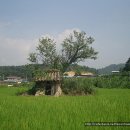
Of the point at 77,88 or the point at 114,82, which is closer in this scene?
the point at 77,88

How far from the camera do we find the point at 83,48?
38.4m

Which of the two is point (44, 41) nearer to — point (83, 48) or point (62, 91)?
point (83, 48)

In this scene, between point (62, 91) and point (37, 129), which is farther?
point (62, 91)

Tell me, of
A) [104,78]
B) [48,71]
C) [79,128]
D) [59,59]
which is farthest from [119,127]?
[104,78]

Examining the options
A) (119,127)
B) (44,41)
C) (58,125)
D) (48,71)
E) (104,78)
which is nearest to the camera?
(119,127)

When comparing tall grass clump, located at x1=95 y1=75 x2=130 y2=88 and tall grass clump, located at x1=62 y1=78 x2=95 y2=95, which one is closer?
tall grass clump, located at x1=62 y1=78 x2=95 y2=95

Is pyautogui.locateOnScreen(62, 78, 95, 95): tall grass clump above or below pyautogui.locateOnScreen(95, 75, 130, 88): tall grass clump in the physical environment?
below

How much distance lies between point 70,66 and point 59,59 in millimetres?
1980

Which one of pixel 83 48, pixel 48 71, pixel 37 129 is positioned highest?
pixel 83 48

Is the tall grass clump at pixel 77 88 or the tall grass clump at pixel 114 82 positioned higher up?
the tall grass clump at pixel 114 82

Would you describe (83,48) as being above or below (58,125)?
above

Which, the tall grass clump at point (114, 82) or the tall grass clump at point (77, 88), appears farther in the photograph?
the tall grass clump at point (114, 82)

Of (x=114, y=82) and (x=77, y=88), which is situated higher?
(x=114, y=82)

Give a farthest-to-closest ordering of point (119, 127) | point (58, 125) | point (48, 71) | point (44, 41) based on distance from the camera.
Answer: point (44, 41), point (48, 71), point (58, 125), point (119, 127)
